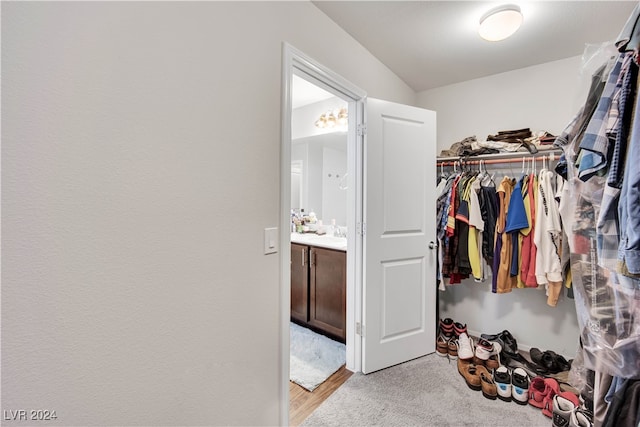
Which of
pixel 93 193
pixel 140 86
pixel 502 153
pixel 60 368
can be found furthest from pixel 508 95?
pixel 60 368

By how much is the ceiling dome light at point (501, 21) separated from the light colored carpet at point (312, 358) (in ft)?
8.12

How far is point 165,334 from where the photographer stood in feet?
3.19

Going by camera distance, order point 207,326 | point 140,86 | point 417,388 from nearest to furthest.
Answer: point 140,86, point 207,326, point 417,388

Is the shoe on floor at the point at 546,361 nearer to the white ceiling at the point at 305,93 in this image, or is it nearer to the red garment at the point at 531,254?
the red garment at the point at 531,254

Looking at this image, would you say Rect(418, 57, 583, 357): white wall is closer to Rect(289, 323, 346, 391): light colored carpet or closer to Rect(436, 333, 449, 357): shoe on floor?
Rect(436, 333, 449, 357): shoe on floor

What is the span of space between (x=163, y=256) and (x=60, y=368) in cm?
39

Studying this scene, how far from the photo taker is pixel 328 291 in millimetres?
2396

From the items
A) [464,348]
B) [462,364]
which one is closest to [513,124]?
[464,348]

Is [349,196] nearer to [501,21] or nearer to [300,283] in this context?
[300,283]

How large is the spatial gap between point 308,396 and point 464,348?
1.25 m

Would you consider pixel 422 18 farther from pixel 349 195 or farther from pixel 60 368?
pixel 60 368

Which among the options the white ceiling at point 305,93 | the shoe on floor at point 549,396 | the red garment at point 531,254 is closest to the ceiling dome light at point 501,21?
the red garment at point 531,254

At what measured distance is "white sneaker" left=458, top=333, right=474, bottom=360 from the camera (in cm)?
204

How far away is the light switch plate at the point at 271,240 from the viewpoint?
1300 millimetres
